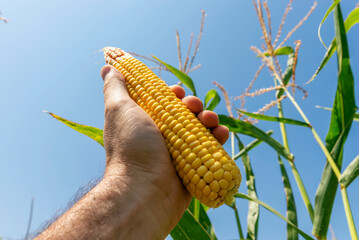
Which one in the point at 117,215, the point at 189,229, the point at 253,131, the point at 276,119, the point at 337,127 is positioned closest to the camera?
the point at 117,215

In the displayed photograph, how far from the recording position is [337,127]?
2113 mm

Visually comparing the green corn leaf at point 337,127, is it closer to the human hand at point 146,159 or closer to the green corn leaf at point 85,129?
the human hand at point 146,159

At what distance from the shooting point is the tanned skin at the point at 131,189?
1216 mm

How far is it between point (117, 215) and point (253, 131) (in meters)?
1.55

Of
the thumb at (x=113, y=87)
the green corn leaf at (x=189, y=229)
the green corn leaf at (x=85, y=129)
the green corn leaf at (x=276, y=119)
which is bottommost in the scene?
the green corn leaf at (x=189, y=229)

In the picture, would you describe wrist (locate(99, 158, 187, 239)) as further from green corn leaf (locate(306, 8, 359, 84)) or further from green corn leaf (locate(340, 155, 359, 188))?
green corn leaf (locate(306, 8, 359, 84))

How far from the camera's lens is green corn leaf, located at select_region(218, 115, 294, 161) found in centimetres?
242

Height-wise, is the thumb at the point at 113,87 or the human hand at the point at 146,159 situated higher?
the thumb at the point at 113,87

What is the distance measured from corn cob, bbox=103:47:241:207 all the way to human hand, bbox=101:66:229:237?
0.07m

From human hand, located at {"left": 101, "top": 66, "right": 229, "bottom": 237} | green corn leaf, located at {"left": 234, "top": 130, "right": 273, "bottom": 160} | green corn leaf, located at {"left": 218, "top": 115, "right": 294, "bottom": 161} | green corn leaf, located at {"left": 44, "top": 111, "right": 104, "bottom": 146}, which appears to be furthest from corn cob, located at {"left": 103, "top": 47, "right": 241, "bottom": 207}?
green corn leaf, located at {"left": 234, "top": 130, "right": 273, "bottom": 160}

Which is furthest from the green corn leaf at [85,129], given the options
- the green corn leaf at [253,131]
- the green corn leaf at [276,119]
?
the green corn leaf at [276,119]

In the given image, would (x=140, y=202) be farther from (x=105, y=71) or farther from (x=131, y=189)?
(x=105, y=71)

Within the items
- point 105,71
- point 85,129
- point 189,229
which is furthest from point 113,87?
point 189,229

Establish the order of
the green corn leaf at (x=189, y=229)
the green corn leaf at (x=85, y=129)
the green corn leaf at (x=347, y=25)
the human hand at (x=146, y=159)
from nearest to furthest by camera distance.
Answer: the human hand at (x=146, y=159) → the green corn leaf at (x=189, y=229) → the green corn leaf at (x=85, y=129) → the green corn leaf at (x=347, y=25)
